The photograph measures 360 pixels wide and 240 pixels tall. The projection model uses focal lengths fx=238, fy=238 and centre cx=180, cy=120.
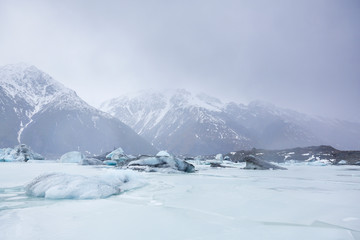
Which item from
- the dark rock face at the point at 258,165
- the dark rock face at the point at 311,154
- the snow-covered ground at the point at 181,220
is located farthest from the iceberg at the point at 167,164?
the dark rock face at the point at 311,154

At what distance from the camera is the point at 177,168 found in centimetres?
3084

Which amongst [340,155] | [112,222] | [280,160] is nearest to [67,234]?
[112,222]

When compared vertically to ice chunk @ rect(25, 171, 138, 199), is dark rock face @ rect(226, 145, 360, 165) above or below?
below

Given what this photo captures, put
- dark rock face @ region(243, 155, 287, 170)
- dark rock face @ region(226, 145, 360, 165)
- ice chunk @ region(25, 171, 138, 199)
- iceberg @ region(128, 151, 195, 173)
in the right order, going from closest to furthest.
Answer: ice chunk @ region(25, 171, 138, 199) < iceberg @ region(128, 151, 195, 173) < dark rock face @ region(243, 155, 287, 170) < dark rock face @ region(226, 145, 360, 165)

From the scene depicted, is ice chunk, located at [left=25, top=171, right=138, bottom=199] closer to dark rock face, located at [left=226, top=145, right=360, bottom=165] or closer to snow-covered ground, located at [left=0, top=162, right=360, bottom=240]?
snow-covered ground, located at [left=0, top=162, right=360, bottom=240]

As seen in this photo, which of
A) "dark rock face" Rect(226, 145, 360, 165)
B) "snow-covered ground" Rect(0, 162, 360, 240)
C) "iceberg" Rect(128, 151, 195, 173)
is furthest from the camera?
"dark rock face" Rect(226, 145, 360, 165)

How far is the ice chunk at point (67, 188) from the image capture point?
8.77 m

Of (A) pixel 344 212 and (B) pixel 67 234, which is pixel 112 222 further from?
(A) pixel 344 212

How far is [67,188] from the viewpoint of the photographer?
8.91m

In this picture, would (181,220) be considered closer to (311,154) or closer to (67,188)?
(67,188)

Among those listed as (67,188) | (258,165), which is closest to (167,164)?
(258,165)

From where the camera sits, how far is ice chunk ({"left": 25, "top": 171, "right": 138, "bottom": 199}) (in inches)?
345

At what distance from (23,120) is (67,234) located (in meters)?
223

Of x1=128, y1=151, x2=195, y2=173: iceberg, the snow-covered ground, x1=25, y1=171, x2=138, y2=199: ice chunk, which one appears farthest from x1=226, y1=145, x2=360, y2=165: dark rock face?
the snow-covered ground
